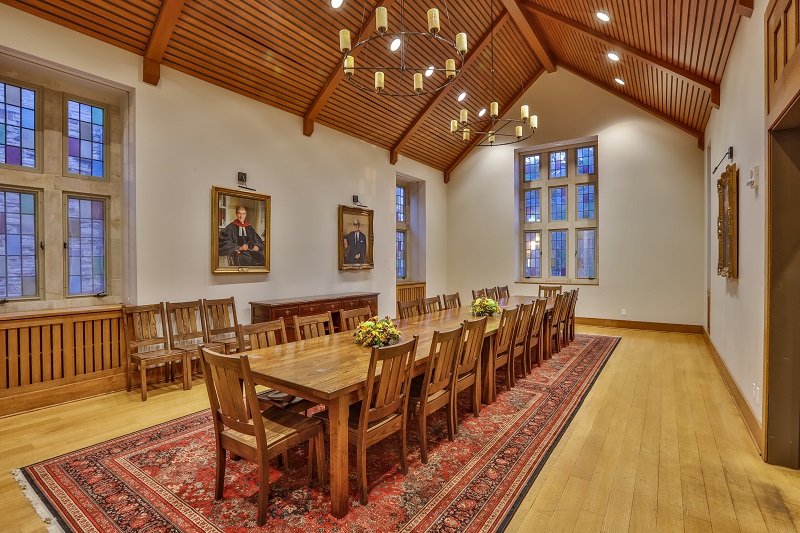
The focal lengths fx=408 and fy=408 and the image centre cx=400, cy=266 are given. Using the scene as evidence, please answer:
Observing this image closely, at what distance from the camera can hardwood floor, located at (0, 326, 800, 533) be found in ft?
7.32

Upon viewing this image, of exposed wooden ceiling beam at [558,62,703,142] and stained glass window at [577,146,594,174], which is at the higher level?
exposed wooden ceiling beam at [558,62,703,142]

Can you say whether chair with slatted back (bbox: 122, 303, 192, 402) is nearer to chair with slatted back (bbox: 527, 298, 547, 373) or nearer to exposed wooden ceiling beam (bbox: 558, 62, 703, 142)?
chair with slatted back (bbox: 527, 298, 547, 373)

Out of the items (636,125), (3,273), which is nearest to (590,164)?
(636,125)

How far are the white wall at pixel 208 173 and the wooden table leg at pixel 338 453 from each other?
362 centimetres

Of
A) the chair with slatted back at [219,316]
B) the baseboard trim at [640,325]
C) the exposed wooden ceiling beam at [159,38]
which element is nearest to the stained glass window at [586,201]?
the baseboard trim at [640,325]

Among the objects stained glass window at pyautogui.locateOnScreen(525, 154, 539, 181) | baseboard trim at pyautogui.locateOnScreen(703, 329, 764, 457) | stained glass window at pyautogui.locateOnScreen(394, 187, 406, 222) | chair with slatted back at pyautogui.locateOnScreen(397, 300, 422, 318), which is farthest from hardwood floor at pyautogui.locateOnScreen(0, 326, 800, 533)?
stained glass window at pyautogui.locateOnScreen(394, 187, 406, 222)

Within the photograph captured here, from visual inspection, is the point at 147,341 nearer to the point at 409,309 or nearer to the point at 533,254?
the point at 409,309

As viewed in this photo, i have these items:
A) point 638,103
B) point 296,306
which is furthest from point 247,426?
point 638,103

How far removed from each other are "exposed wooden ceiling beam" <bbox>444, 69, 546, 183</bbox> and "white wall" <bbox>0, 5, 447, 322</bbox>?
9.31 ft

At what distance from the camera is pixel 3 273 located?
4.03 m

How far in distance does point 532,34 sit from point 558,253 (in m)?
4.47

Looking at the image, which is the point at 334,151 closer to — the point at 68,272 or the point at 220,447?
the point at 68,272

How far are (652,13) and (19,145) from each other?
6.95m

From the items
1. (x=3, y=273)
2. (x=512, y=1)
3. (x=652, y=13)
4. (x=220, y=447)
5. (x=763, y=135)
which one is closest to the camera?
(x=220, y=447)
